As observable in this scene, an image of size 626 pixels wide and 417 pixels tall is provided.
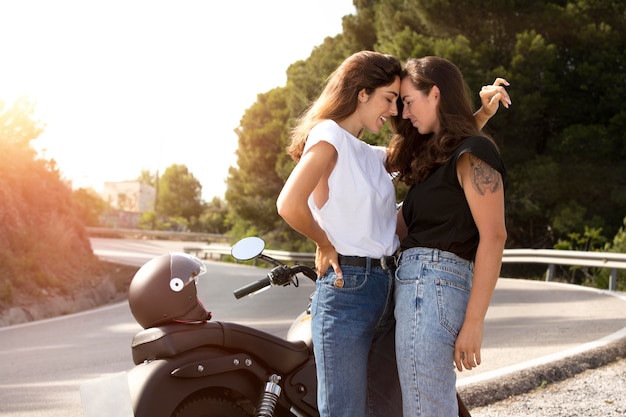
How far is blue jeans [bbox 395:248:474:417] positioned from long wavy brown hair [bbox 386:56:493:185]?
1.18 ft

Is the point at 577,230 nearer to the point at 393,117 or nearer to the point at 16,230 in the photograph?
the point at 16,230

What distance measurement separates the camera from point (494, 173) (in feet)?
9.32

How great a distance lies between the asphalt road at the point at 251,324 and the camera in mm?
6941

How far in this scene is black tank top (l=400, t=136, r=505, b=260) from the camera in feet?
9.42

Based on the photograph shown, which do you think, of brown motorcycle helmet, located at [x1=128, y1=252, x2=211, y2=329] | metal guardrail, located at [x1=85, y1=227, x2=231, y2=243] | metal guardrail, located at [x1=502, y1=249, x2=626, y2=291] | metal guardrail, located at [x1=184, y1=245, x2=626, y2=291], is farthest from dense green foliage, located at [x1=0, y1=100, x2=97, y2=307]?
metal guardrail, located at [x1=85, y1=227, x2=231, y2=243]

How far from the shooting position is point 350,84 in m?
3.16

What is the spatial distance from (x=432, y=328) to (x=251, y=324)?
8873mm

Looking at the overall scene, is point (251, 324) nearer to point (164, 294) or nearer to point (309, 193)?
point (164, 294)

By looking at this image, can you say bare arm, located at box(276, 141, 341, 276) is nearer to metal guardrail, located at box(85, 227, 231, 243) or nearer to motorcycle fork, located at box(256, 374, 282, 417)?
motorcycle fork, located at box(256, 374, 282, 417)

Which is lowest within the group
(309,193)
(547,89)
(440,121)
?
(309,193)

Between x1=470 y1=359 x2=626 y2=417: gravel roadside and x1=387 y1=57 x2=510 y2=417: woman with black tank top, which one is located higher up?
x1=387 y1=57 x2=510 y2=417: woman with black tank top

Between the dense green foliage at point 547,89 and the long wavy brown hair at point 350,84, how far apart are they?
2026 centimetres

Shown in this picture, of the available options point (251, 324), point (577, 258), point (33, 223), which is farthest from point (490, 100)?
point (33, 223)

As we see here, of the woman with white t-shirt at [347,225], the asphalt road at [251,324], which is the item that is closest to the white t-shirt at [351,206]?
the woman with white t-shirt at [347,225]
